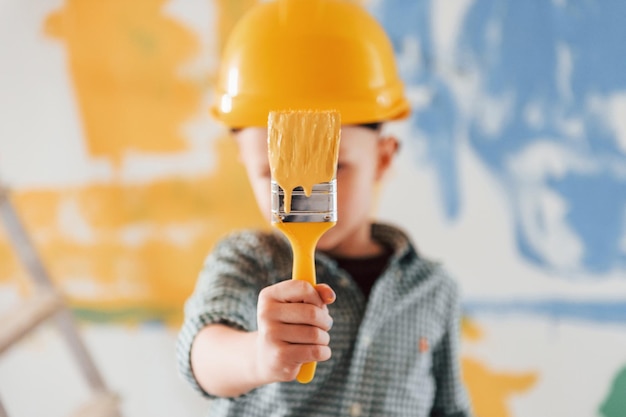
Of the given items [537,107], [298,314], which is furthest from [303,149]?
[537,107]

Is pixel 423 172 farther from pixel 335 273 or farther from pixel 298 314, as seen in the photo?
pixel 298 314

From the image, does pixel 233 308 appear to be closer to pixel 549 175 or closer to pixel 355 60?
pixel 355 60

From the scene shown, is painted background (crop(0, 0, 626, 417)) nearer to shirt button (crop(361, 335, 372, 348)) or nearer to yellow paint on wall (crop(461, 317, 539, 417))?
yellow paint on wall (crop(461, 317, 539, 417))

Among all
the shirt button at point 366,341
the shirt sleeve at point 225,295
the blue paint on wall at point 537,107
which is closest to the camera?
the shirt sleeve at point 225,295

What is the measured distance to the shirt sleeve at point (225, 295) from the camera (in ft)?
2.51

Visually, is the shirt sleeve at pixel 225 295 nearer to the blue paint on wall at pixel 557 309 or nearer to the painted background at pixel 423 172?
the painted background at pixel 423 172

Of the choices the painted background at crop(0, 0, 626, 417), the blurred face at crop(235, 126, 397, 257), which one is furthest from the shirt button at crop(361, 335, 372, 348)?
the painted background at crop(0, 0, 626, 417)

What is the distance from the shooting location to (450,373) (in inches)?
38.8

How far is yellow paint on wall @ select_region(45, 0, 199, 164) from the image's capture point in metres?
1.16

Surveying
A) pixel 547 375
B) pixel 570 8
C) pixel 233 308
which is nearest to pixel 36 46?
pixel 233 308

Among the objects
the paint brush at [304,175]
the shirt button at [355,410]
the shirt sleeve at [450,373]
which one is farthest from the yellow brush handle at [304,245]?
the shirt sleeve at [450,373]

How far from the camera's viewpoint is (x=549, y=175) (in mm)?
1141

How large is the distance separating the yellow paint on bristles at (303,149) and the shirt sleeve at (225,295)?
0.20 m

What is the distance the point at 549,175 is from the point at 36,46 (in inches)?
33.0
